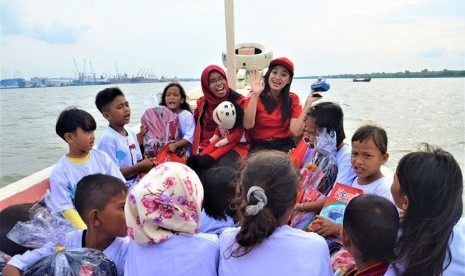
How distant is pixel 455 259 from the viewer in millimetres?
1354

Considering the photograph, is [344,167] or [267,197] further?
[344,167]

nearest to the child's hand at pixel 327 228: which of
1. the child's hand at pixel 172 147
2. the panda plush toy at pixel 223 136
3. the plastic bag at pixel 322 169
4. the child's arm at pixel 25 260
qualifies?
the plastic bag at pixel 322 169

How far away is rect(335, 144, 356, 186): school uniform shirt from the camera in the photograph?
231 cm

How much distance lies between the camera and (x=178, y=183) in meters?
1.35

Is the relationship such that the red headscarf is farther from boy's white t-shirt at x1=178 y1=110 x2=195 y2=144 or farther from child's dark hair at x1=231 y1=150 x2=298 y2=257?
child's dark hair at x1=231 y1=150 x2=298 y2=257

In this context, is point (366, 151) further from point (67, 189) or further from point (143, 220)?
point (67, 189)

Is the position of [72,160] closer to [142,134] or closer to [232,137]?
[142,134]

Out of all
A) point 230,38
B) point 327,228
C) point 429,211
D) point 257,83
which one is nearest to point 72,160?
point 257,83

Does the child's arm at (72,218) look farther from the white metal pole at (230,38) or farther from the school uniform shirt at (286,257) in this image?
the white metal pole at (230,38)

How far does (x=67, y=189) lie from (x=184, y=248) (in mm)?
1382

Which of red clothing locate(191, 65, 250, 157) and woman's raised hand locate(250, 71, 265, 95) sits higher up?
woman's raised hand locate(250, 71, 265, 95)

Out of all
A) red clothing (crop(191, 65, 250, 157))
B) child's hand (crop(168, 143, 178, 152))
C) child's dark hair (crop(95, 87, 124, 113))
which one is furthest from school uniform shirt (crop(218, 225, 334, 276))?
child's hand (crop(168, 143, 178, 152))

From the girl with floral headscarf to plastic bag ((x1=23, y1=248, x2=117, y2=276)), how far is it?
0.12m

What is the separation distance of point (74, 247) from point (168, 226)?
0.57 meters
